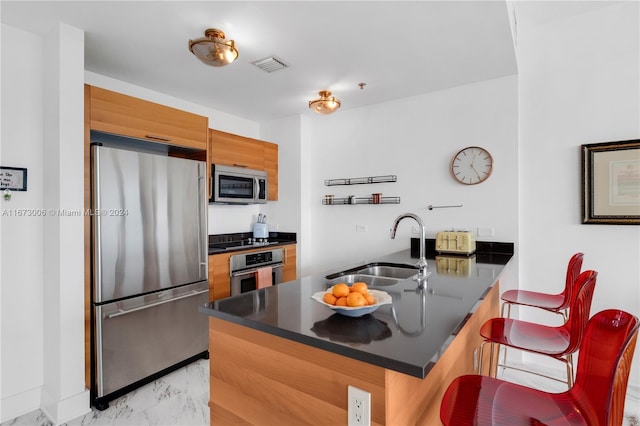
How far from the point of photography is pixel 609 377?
0.92 meters

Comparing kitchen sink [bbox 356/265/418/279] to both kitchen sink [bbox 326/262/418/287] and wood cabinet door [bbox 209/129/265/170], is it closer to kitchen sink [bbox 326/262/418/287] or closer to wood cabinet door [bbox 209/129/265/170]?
kitchen sink [bbox 326/262/418/287]

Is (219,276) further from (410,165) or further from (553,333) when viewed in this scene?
(553,333)

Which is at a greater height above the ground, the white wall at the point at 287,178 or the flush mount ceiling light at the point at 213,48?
the flush mount ceiling light at the point at 213,48

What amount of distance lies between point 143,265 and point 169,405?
0.96 meters

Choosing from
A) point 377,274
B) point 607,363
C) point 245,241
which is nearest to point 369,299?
point 607,363

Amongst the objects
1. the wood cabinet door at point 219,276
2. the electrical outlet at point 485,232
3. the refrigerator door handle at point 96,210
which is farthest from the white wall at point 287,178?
the refrigerator door handle at point 96,210

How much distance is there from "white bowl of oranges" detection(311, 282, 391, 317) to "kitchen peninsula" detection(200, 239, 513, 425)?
4cm

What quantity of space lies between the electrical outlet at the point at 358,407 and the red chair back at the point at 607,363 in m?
0.61

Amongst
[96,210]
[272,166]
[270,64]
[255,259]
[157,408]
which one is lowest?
[157,408]

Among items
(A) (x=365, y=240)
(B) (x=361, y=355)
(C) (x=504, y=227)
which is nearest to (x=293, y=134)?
(A) (x=365, y=240)

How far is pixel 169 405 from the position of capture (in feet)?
7.48

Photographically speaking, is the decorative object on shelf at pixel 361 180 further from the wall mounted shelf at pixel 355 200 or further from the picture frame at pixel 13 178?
the picture frame at pixel 13 178

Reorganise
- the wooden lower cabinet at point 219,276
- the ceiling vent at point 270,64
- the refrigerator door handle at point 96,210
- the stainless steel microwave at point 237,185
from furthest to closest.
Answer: the stainless steel microwave at point 237,185 < the wooden lower cabinet at point 219,276 < the ceiling vent at point 270,64 < the refrigerator door handle at point 96,210

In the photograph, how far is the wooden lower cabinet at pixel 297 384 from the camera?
0.97m
